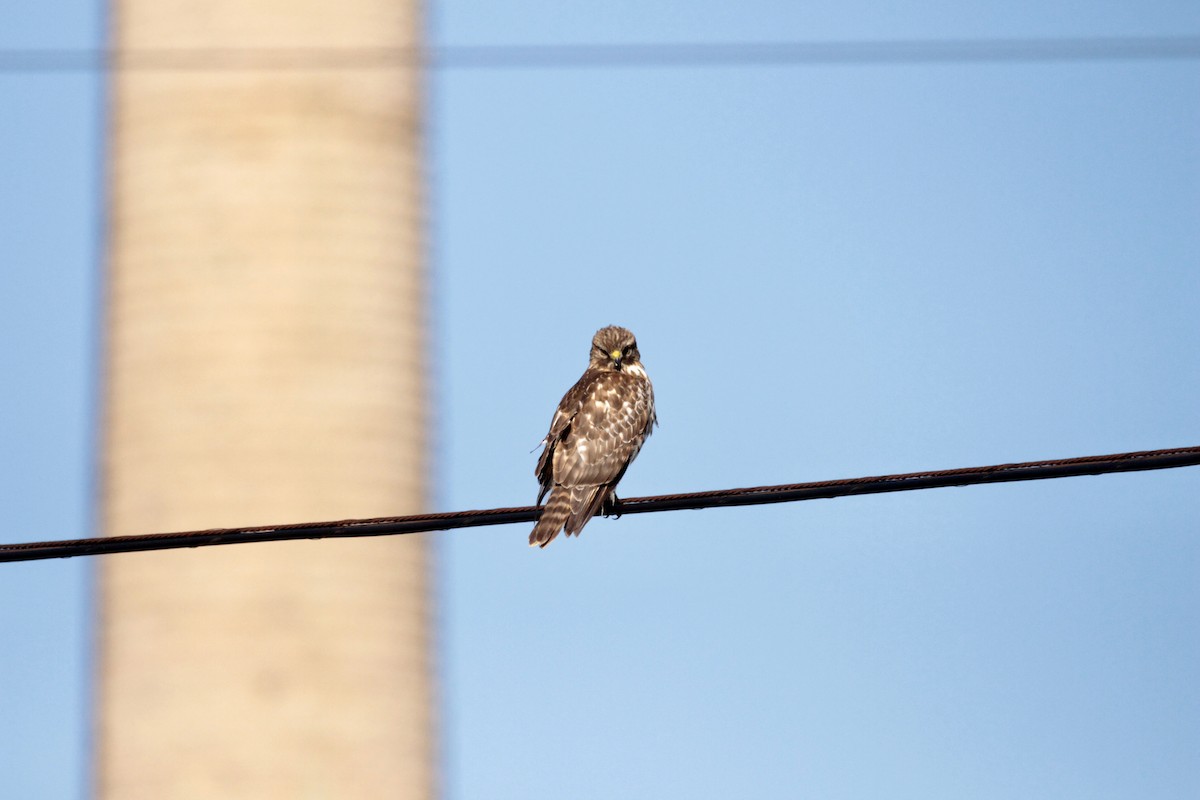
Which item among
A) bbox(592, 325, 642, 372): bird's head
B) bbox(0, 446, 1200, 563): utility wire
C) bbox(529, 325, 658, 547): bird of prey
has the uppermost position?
bbox(592, 325, 642, 372): bird's head

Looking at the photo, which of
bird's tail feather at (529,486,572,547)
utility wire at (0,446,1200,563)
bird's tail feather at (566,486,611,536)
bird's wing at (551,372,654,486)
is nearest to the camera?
utility wire at (0,446,1200,563)

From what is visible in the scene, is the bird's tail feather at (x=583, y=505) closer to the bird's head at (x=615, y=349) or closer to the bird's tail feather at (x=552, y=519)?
the bird's tail feather at (x=552, y=519)

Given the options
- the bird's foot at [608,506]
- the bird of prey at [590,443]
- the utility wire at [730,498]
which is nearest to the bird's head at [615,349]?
the bird of prey at [590,443]

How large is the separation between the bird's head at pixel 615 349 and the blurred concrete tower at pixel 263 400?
6249 mm

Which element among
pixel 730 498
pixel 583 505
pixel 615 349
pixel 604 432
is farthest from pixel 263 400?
pixel 730 498

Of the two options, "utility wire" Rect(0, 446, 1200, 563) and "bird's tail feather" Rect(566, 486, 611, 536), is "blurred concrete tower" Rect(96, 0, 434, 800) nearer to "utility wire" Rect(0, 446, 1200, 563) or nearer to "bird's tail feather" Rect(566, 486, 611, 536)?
"bird's tail feather" Rect(566, 486, 611, 536)

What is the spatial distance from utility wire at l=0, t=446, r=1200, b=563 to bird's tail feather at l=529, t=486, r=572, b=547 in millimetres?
3497

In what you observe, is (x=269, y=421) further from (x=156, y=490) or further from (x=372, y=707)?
(x=372, y=707)

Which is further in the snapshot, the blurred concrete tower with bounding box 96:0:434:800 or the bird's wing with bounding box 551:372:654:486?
the blurred concrete tower with bounding box 96:0:434:800

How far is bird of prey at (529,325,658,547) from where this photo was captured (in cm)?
1377

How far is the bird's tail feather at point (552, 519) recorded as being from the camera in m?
13.5

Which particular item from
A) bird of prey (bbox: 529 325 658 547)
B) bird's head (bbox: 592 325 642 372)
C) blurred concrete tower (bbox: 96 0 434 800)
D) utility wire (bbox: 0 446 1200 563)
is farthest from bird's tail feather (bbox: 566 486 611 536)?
blurred concrete tower (bbox: 96 0 434 800)

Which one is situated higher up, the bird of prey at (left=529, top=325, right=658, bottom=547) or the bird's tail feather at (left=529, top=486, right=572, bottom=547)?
the bird of prey at (left=529, top=325, right=658, bottom=547)

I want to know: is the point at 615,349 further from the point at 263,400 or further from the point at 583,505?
the point at 263,400
